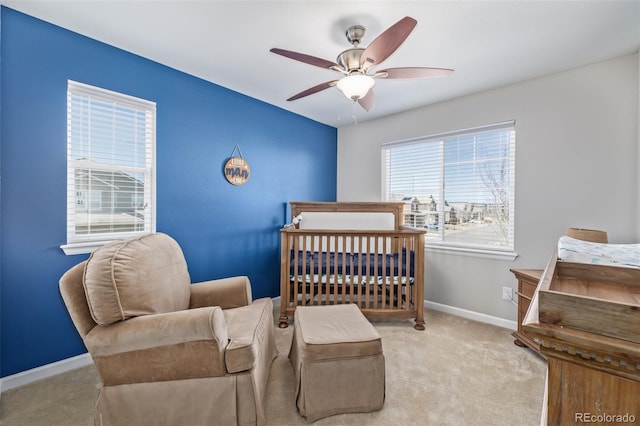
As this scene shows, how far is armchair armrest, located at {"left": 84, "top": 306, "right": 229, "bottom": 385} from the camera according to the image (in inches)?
51.2

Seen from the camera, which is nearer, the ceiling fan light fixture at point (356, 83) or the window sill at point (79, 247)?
the ceiling fan light fixture at point (356, 83)

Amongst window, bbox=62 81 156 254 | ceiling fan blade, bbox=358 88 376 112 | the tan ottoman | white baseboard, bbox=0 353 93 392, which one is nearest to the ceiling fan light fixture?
ceiling fan blade, bbox=358 88 376 112

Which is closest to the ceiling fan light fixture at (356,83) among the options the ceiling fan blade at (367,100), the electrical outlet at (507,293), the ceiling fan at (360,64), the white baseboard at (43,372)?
the ceiling fan at (360,64)

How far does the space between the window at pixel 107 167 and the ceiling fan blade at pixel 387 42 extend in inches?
73.9

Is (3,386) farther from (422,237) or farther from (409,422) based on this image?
(422,237)

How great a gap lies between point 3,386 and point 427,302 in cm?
365

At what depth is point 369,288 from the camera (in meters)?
2.81

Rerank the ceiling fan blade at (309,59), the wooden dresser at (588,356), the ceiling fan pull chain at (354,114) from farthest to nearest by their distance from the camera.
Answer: the ceiling fan pull chain at (354,114), the ceiling fan blade at (309,59), the wooden dresser at (588,356)

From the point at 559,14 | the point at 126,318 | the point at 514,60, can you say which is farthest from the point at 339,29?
the point at 126,318

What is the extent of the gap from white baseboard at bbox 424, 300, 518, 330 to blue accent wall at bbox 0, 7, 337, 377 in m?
1.93

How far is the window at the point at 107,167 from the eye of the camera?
2029mm

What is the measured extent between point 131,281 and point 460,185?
10.4 ft

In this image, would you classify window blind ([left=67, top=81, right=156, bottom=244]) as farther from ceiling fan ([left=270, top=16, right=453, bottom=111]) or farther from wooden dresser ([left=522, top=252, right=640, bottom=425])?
wooden dresser ([left=522, top=252, right=640, bottom=425])

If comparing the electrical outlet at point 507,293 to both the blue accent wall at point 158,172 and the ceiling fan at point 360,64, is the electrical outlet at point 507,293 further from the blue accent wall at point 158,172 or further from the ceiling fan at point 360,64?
the blue accent wall at point 158,172
